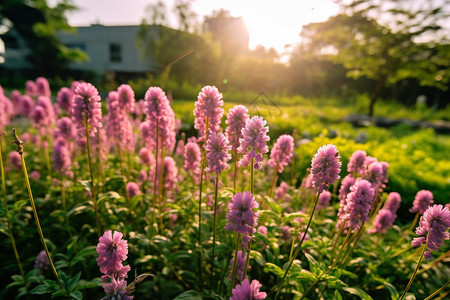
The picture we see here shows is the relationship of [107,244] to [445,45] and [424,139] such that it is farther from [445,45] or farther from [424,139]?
[445,45]

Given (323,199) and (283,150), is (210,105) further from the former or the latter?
(323,199)

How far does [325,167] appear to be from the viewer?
157 cm

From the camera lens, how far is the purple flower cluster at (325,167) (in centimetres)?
155

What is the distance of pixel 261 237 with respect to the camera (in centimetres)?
216

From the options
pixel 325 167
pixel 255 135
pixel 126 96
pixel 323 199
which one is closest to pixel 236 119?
pixel 255 135

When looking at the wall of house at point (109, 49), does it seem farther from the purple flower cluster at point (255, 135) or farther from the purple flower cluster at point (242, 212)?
the purple flower cluster at point (242, 212)

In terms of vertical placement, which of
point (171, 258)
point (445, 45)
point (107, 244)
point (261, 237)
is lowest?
point (171, 258)

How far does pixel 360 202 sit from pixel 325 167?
45cm

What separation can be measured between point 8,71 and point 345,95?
48.2 metres

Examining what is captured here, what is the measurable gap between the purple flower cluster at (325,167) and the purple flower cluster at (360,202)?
31 centimetres

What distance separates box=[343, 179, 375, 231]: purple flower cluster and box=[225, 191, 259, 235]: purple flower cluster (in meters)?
0.76

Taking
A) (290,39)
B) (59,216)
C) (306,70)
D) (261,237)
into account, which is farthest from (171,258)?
(306,70)

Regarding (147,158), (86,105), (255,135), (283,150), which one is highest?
(86,105)

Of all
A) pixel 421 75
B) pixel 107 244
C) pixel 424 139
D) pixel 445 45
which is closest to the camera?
pixel 107 244
